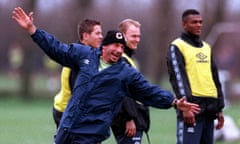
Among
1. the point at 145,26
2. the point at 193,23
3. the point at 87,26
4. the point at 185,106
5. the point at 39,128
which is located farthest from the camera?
the point at 145,26

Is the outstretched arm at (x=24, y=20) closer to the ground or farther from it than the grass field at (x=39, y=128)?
farther from it

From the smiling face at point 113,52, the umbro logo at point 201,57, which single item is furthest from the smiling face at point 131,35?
the smiling face at point 113,52

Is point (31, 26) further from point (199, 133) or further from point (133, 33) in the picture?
point (199, 133)

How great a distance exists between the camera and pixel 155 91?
895cm

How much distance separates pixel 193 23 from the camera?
1061cm

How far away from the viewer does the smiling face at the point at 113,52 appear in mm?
8844

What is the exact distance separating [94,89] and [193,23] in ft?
7.12

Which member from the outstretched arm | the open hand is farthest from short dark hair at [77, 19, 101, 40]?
the open hand

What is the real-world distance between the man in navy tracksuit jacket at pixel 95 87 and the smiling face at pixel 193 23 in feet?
5.99

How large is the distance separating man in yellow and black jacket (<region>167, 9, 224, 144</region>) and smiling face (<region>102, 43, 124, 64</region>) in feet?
5.79

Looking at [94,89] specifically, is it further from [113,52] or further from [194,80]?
[194,80]

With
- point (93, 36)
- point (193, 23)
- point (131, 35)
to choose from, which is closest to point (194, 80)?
point (193, 23)

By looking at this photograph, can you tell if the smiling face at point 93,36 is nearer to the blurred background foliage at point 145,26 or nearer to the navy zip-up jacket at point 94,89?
the navy zip-up jacket at point 94,89

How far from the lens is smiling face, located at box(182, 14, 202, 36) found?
1058 centimetres
